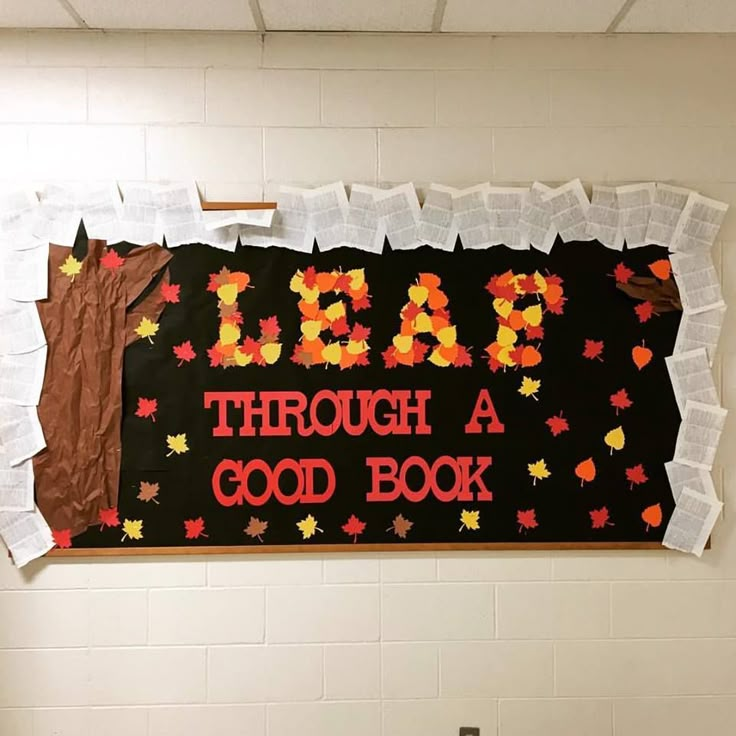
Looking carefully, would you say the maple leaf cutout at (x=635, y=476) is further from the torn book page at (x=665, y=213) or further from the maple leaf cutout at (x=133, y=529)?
the maple leaf cutout at (x=133, y=529)

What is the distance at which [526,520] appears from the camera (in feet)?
7.30

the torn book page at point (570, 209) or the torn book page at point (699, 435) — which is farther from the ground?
the torn book page at point (570, 209)

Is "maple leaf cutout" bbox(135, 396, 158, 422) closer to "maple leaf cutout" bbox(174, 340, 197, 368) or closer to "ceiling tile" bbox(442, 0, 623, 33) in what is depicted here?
"maple leaf cutout" bbox(174, 340, 197, 368)

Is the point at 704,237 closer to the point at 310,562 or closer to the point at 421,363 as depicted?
the point at 421,363

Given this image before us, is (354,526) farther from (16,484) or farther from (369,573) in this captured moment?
(16,484)

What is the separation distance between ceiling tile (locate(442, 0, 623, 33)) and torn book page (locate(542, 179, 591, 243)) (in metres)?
0.41

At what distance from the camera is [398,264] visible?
87.7 inches

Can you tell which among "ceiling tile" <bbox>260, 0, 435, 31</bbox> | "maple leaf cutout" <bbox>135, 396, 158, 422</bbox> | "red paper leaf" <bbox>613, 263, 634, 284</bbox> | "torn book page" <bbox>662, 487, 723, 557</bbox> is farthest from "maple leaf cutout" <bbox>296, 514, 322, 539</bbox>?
"ceiling tile" <bbox>260, 0, 435, 31</bbox>

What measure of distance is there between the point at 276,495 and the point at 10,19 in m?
1.43

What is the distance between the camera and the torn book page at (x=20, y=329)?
7.23 ft

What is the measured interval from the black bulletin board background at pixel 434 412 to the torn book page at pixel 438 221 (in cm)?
3

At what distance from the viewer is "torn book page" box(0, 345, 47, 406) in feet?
7.23

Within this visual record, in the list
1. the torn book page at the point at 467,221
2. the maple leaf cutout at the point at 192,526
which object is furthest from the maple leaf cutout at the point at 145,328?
the torn book page at the point at 467,221

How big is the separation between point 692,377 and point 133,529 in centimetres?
156
